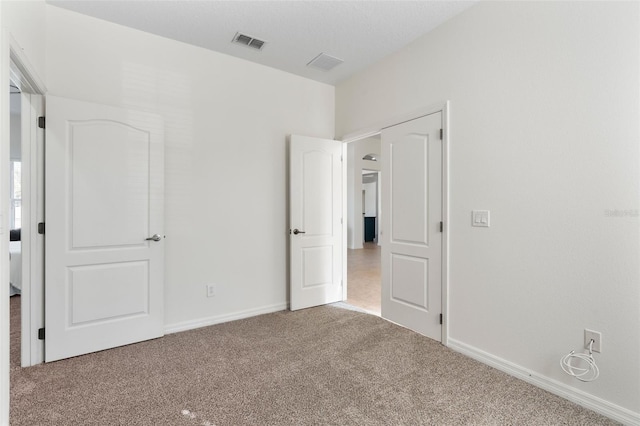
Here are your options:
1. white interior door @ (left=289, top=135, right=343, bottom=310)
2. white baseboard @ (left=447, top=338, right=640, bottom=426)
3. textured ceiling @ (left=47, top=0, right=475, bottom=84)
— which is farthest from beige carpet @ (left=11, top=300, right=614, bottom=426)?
textured ceiling @ (left=47, top=0, right=475, bottom=84)

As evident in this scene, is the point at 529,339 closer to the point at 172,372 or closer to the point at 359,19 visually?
the point at 172,372

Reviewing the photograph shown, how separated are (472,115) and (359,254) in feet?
18.6

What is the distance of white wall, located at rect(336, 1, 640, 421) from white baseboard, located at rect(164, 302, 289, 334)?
1908 millimetres

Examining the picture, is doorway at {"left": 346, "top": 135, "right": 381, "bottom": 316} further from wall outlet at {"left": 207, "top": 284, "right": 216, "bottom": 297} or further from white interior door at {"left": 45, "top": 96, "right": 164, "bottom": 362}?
white interior door at {"left": 45, "top": 96, "right": 164, "bottom": 362}

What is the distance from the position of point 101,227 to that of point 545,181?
337 cm

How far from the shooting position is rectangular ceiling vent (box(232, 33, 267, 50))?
2914 millimetres

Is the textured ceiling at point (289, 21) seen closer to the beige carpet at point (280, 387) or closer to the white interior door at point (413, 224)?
the white interior door at point (413, 224)

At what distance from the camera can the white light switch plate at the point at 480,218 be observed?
2391 mm

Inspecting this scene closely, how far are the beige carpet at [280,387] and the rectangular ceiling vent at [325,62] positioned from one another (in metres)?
2.84

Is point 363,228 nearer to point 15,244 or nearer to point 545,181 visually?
point 545,181

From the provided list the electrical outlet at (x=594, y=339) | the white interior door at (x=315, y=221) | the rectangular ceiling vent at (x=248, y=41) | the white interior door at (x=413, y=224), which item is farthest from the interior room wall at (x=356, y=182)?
the electrical outlet at (x=594, y=339)

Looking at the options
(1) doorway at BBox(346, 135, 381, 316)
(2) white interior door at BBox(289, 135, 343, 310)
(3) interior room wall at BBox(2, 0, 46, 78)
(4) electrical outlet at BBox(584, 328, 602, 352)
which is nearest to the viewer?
(3) interior room wall at BBox(2, 0, 46, 78)

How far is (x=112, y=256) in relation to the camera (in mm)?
2613

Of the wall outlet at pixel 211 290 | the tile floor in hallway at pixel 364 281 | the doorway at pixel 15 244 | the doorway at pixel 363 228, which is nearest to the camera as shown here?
the doorway at pixel 15 244
